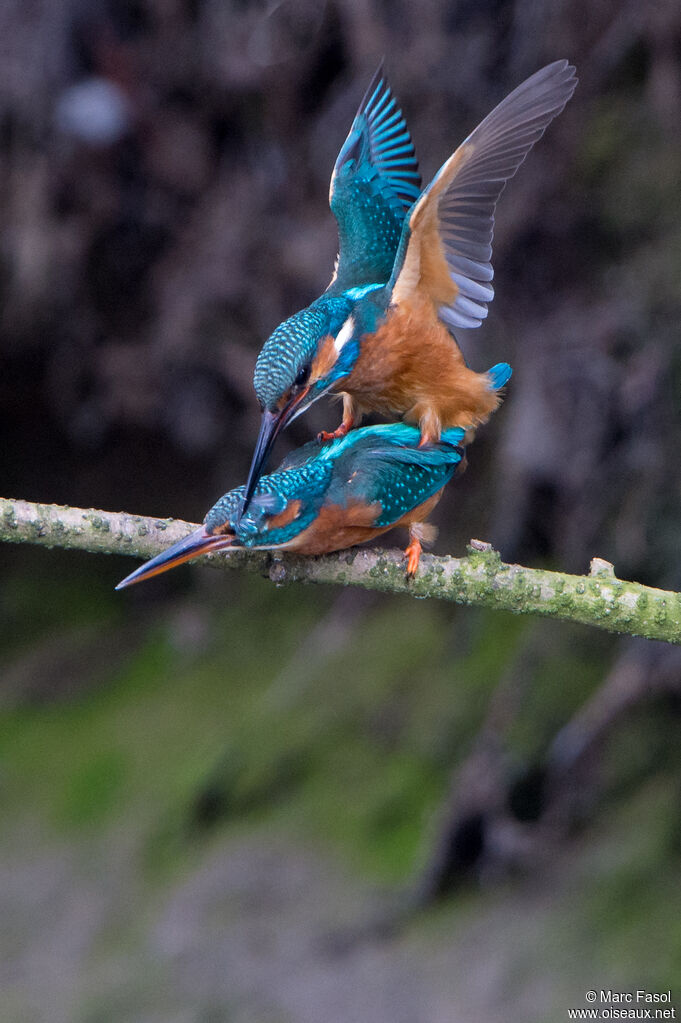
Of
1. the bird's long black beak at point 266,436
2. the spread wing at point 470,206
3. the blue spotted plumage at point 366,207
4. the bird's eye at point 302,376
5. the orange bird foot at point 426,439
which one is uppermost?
the blue spotted plumage at point 366,207

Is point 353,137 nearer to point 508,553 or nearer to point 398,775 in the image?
point 508,553

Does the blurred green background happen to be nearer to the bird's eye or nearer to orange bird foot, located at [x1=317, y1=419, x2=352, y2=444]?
orange bird foot, located at [x1=317, y1=419, x2=352, y2=444]

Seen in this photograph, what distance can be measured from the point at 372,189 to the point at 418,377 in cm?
59

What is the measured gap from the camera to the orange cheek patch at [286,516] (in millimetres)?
1780

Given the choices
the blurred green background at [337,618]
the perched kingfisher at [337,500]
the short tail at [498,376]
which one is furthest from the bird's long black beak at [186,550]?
the blurred green background at [337,618]

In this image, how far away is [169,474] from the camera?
589 centimetres

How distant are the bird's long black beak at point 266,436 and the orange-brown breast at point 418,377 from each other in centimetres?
32

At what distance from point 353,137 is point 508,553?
5.10 feet

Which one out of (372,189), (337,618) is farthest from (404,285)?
(337,618)

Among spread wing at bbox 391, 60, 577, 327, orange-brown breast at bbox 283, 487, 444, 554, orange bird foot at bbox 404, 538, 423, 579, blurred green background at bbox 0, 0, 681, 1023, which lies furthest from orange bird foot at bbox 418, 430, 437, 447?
blurred green background at bbox 0, 0, 681, 1023

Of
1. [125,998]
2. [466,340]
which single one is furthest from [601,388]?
[125,998]

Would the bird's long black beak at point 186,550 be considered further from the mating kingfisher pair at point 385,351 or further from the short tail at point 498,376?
the short tail at point 498,376

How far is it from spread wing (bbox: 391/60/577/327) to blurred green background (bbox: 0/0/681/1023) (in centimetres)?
112

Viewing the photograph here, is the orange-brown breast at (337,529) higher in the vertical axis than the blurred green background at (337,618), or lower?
lower
